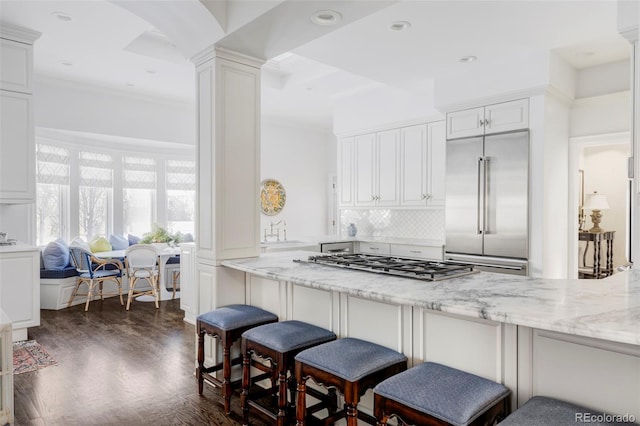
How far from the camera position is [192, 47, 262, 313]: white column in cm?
313

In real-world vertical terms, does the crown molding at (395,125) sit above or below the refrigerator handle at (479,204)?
above

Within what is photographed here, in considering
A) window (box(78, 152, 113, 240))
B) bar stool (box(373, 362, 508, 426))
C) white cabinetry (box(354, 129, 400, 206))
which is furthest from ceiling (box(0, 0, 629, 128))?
bar stool (box(373, 362, 508, 426))

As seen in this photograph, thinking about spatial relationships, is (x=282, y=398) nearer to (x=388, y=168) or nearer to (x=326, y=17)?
(x=326, y=17)

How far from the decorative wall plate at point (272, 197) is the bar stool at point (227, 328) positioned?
5.05 metres

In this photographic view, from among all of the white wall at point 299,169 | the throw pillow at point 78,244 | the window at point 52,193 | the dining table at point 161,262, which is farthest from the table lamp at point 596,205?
the window at point 52,193

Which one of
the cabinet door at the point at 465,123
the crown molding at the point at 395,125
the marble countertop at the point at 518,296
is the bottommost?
the marble countertop at the point at 518,296

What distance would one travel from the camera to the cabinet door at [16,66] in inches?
169

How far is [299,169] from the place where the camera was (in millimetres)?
8586

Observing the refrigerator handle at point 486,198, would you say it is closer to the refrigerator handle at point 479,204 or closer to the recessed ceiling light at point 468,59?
the refrigerator handle at point 479,204

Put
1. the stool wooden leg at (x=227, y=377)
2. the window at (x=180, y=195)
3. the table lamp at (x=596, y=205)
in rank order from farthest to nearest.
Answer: the window at (x=180, y=195)
the table lamp at (x=596, y=205)
the stool wooden leg at (x=227, y=377)

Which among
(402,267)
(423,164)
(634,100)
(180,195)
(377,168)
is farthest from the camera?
(180,195)

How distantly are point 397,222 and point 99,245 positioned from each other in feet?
15.3

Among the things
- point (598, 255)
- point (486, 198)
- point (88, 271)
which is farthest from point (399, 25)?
point (598, 255)

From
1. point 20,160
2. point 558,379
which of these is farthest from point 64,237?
point 558,379
